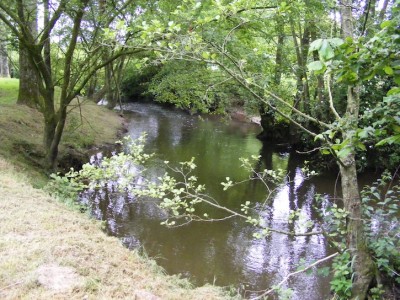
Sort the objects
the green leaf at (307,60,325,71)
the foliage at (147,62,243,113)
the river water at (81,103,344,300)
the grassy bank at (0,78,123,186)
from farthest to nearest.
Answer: the foliage at (147,62,243,113), the grassy bank at (0,78,123,186), the river water at (81,103,344,300), the green leaf at (307,60,325,71)

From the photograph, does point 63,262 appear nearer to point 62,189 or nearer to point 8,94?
point 62,189

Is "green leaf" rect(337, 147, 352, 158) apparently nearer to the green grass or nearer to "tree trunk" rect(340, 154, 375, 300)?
"tree trunk" rect(340, 154, 375, 300)

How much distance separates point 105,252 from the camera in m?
4.62

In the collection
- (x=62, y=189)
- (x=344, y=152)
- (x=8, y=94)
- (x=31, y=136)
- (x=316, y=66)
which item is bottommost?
(x=62, y=189)

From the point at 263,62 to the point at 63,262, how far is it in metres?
8.95

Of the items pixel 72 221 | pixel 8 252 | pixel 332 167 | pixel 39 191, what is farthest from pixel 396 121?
pixel 332 167

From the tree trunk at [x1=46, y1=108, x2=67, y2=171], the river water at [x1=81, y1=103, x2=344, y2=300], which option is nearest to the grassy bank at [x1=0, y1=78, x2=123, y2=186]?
the tree trunk at [x1=46, y1=108, x2=67, y2=171]

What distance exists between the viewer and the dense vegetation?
8.46 feet

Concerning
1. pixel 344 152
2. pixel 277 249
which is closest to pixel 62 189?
pixel 277 249

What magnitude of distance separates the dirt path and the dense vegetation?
4.26ft

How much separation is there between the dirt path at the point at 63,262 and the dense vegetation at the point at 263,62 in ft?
4.26

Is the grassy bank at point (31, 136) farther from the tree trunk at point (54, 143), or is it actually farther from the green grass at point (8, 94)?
the tree trunk at point (54, 143)

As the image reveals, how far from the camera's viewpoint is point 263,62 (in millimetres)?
11195

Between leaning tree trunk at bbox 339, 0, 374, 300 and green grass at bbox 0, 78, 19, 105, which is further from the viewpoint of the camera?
green grass at bbox 0, 78, 19, 105
